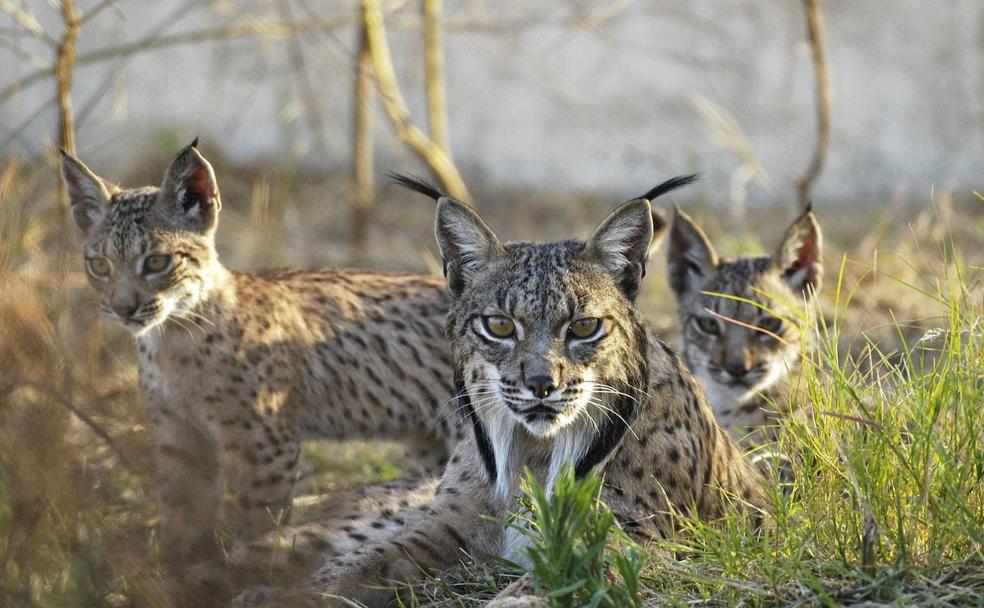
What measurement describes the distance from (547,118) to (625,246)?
345 inches

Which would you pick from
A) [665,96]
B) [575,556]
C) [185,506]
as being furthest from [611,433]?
[665,96]

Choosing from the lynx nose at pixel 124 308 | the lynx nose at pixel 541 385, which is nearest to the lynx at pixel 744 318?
the lynx nose at pixel 541 385

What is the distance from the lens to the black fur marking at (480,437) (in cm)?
497

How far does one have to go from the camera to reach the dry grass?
3783mm

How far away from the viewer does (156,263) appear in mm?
5969

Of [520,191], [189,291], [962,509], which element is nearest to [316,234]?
[520,191]

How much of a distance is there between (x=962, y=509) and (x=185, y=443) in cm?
335

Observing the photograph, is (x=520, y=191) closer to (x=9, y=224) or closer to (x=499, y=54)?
(x=499, y=54)

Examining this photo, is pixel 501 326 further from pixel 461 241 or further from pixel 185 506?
pixel 185 506

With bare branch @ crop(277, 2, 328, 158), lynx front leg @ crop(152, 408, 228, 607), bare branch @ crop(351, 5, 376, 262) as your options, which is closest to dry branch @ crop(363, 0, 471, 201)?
bare branch @ crop(277, 2, 328, 158)

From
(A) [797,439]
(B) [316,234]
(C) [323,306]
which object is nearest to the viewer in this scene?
(A) [797,439]

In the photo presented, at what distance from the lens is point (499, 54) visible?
Answer: 13039 millimetres

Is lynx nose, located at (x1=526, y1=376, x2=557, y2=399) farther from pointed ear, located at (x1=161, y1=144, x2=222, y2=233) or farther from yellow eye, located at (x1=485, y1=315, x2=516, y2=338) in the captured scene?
pointed ear, located at (x1=161, y1=144, x2=222, y2=233)

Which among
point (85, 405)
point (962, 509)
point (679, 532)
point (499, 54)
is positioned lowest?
Result: point (679, 532)
